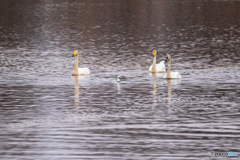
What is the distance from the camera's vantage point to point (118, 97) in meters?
22.7

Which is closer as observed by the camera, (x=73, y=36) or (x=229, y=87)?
(x=229, y=87)

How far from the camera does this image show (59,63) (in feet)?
111

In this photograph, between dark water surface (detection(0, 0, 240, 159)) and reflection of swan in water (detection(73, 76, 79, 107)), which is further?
reflection of swan in water (detection(73, 76, 79, 107))

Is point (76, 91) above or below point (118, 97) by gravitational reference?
above

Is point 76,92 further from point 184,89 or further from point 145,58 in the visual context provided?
point 145,58

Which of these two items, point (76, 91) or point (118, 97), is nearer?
point (118, 97)

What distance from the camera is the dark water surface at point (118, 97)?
15.2 metres

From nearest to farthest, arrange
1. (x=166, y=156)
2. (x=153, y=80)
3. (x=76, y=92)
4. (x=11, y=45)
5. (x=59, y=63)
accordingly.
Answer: (x=166, y=156) < (x=76, y=92) < (x=153, y=80) < (x=59, y=63) < (x=11, y=45)

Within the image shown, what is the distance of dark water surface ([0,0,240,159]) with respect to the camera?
15.2 metres

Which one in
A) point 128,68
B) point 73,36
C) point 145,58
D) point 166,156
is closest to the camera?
point 166,156

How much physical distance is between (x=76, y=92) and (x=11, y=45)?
20563mm

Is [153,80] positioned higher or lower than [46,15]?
lower

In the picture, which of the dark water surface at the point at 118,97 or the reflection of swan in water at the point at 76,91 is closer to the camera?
the dark water surface at the point at 118,97

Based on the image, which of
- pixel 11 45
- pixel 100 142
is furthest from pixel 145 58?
pixel 100 142
